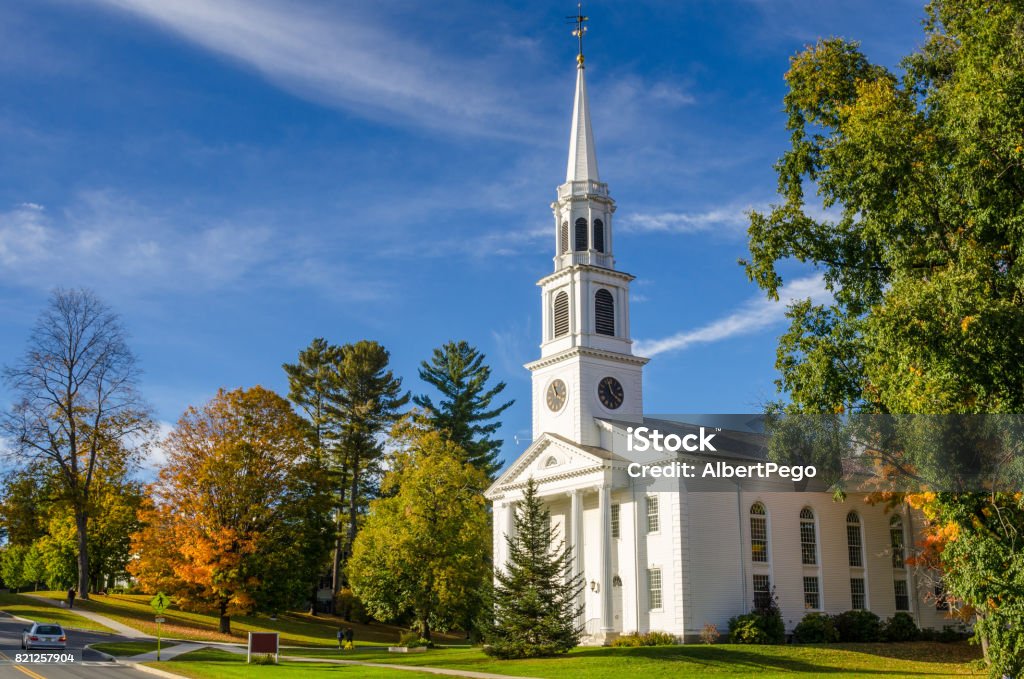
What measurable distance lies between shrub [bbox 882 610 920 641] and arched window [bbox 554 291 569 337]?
20.9m

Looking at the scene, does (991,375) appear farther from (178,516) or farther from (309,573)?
(309,573)

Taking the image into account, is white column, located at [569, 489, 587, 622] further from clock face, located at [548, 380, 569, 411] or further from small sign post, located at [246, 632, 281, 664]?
small sign post, located at [246, 632, 281, 664]

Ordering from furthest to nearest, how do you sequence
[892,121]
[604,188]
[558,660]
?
[604,188], [558,660], [892,121]

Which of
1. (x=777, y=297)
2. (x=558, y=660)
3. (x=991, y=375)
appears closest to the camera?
(x=991, y=375)

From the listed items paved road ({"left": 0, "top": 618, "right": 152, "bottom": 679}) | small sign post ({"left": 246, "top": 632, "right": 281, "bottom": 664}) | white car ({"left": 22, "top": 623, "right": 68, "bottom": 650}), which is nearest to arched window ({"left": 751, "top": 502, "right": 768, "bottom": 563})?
small sign post ({"left": 246, "top": 632, "right": 281, "bottom": 664})

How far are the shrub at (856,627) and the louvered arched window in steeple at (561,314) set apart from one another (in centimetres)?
1930

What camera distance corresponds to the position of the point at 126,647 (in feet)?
122

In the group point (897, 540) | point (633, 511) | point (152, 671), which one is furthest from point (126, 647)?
point (897, 540)

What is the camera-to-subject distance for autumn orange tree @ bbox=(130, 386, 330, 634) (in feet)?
150

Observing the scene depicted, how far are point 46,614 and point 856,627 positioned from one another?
127 feet

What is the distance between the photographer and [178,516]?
46531mm

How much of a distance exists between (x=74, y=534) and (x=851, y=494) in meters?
49.3

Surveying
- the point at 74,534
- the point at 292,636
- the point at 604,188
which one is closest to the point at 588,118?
the point at 604,188
